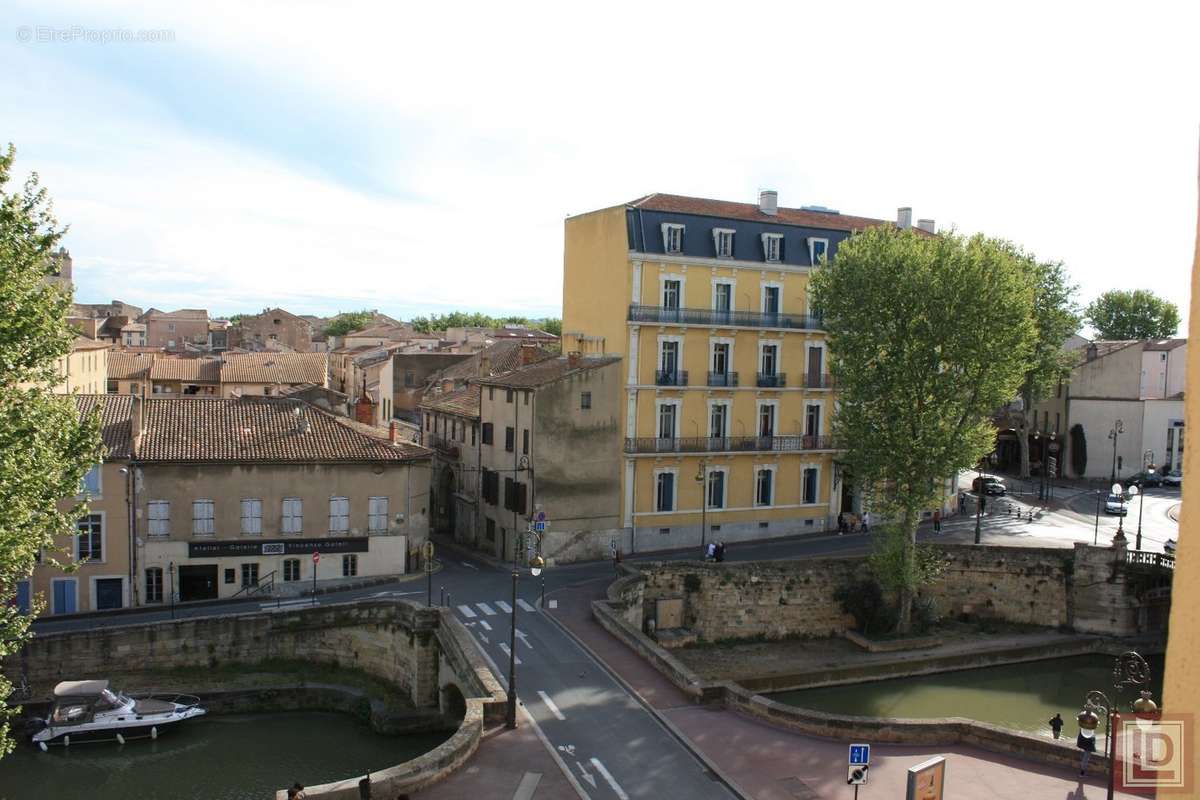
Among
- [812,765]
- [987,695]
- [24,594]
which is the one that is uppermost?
[24,594]

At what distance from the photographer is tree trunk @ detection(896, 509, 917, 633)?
3538cm

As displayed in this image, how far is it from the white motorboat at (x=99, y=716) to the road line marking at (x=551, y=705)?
40.8ft

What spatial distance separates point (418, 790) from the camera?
65.7 feet

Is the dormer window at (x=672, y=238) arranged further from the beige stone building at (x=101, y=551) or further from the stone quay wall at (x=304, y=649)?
the beige stone building at (x=101, y=551)

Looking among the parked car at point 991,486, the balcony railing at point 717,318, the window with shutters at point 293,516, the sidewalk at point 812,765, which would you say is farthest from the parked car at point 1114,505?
the window with shutters at point 293,516

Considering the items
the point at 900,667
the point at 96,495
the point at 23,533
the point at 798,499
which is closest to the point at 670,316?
the point at 798,499

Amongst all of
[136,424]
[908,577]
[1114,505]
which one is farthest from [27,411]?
[1114,505]

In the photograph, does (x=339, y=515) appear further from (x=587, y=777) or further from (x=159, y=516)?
(x=587, y=777)

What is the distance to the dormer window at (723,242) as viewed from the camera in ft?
137

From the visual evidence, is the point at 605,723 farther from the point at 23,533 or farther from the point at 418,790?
the point at 23,533

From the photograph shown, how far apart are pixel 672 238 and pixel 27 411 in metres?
27.9

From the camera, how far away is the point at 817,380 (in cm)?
4497

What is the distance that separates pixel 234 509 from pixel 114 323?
79.4 m

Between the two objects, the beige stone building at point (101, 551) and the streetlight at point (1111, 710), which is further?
the beige stone building at point (101, 551)
